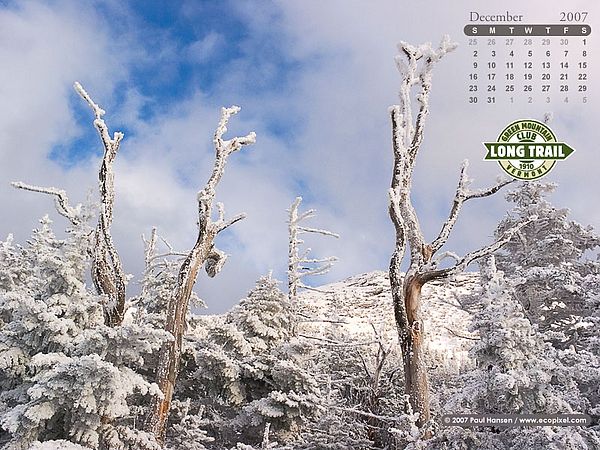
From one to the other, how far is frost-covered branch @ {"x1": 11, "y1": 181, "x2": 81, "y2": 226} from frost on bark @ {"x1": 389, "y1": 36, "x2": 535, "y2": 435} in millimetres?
5577

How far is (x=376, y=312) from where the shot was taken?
30.8 m

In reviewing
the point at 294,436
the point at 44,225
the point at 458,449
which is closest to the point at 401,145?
the point at 458,449

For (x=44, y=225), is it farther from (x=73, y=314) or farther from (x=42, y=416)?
(x=42, y=416)

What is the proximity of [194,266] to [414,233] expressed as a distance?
13.3 ft

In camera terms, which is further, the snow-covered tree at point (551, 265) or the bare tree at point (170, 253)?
the snow-covered tree at point (551, 265)

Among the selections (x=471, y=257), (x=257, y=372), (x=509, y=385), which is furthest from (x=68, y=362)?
(x=471, y=257)

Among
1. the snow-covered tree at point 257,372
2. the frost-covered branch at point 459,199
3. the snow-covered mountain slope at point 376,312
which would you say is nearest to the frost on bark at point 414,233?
the frost-covered branch at point 459,199

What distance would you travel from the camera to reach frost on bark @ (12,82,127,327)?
29.1ft

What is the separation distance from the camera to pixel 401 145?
782 cm

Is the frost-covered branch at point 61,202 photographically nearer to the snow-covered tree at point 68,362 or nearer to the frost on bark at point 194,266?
the snow-covered tree at point 68,362

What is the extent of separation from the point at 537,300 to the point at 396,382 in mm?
3531

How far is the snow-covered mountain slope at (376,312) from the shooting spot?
745 inches

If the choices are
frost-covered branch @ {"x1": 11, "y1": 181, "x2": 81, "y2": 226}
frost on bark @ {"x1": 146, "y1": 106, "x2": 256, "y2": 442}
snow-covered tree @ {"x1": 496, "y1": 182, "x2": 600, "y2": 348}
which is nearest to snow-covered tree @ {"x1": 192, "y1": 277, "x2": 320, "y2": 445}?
frost on bark @ {"x1": 146, "y1": 106, "x2": 256, "y2": 442}

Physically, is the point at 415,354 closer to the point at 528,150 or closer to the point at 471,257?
the point at 471,257
